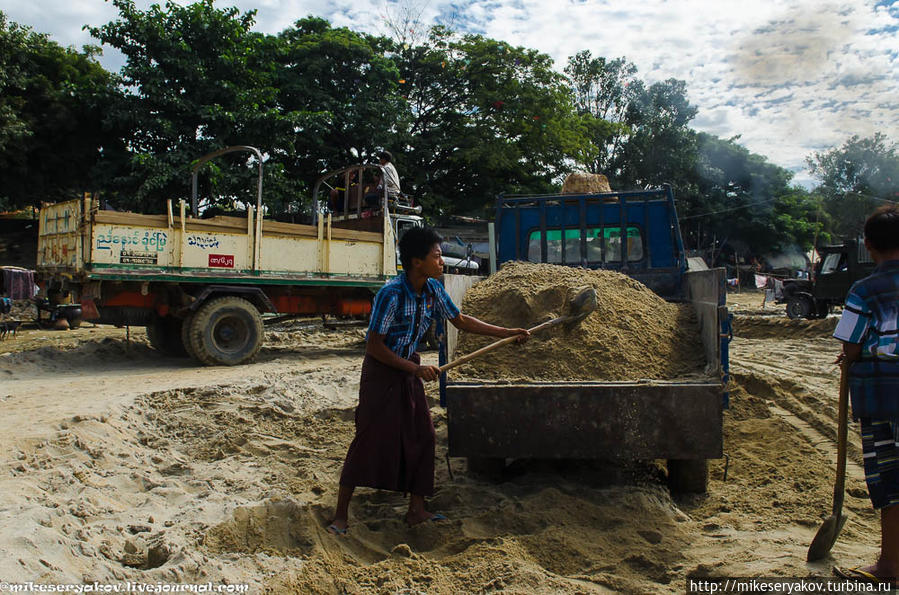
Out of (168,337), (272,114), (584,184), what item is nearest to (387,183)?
(584,184)

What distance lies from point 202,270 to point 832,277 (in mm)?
14099

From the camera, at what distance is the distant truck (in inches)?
567

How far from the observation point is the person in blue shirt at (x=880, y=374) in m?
2.49

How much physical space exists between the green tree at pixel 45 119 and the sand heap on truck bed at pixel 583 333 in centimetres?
1415

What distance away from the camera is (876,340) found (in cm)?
254

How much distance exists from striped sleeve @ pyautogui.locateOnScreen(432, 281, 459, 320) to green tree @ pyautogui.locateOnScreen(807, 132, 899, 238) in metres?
43.3

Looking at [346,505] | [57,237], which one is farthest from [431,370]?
[57,237]

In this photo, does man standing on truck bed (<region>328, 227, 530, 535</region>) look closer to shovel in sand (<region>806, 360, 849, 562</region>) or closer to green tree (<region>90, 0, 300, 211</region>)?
shovel in sand (<region>806, 360, 849, 562</region>)

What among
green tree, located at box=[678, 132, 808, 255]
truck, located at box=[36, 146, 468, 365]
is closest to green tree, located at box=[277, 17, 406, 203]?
truck, located at box=[36, 146, 468, 365]

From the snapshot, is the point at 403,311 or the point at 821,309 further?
the point at 821,309

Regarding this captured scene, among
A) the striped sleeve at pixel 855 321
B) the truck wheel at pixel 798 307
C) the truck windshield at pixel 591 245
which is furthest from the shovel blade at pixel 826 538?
the truck wheel at pixel 798 307

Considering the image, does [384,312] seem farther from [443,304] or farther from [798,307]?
[798,307]

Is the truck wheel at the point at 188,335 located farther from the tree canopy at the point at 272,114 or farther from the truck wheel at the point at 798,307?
the truck wheel at the point at 798,307

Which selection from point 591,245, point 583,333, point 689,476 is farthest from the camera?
point 591,245
